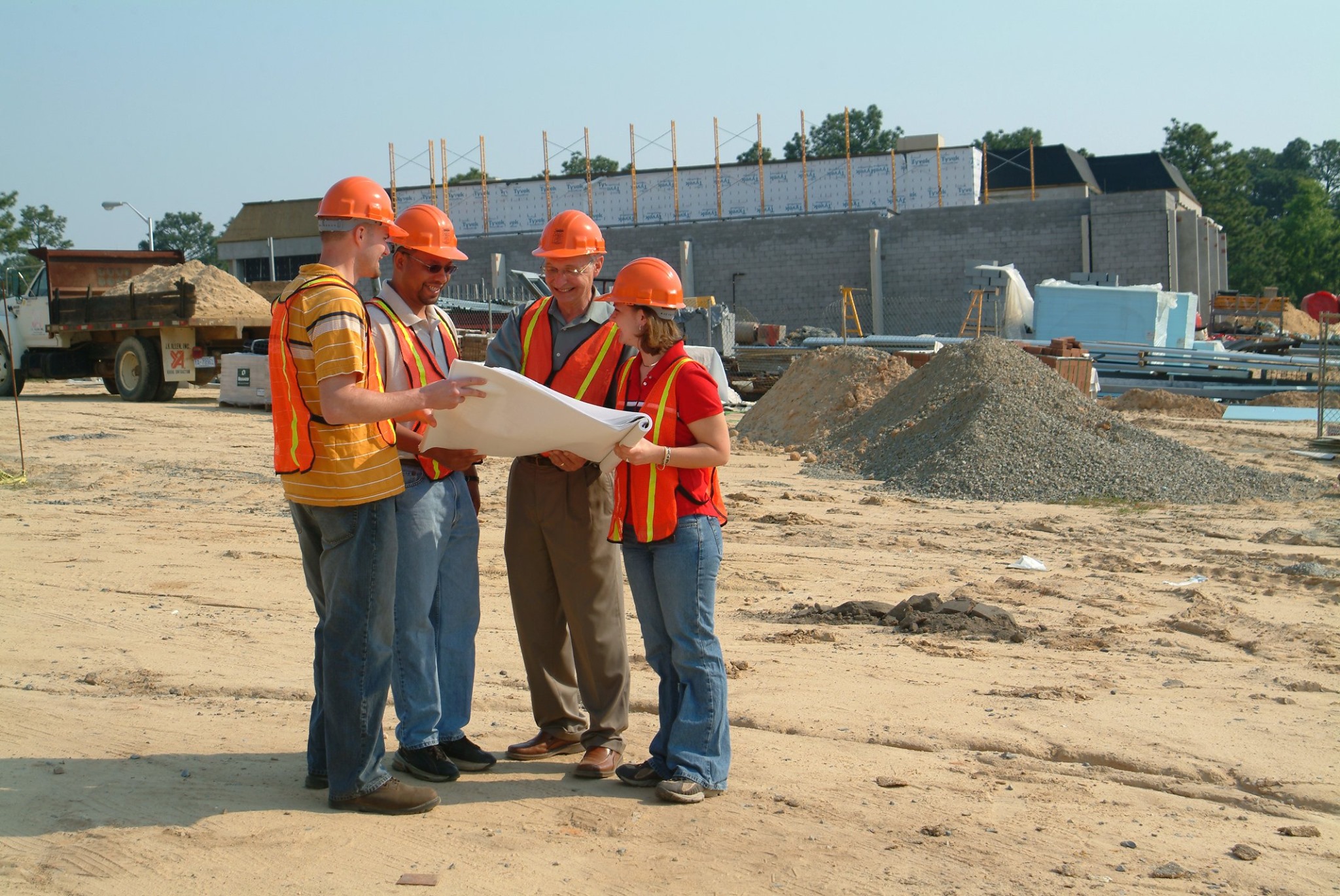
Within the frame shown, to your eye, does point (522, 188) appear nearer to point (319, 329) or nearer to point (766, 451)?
point (766, 451)

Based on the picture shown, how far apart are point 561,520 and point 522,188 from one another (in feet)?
145

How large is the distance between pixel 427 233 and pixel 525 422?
2.93ft

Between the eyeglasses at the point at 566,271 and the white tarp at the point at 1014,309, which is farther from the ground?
the white tarp at the point at 1014,309

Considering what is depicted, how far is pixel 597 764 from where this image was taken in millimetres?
4328

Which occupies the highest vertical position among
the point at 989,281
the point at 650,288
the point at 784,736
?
the point at 989,281

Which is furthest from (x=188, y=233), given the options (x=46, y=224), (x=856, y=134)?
(x=856, y=134)

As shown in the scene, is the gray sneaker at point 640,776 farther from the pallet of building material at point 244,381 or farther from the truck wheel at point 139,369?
the truck wheel at point 139,369

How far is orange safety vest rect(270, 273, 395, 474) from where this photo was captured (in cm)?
369

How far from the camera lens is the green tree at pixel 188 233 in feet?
321

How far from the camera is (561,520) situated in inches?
170

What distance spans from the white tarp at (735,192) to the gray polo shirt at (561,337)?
4044 cm

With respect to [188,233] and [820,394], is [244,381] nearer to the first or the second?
[820,394]

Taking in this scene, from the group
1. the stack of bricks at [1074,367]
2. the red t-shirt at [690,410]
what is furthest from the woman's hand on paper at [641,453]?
the stack of bricks at [1074,367]

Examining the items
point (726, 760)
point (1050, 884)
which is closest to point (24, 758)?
point (726, 760)
